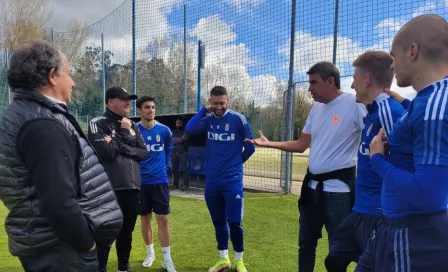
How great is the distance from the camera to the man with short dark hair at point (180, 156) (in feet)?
30.9

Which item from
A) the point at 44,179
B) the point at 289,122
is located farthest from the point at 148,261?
the point at 289,122

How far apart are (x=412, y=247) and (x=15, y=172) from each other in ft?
6.05

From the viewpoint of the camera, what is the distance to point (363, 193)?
2.58m

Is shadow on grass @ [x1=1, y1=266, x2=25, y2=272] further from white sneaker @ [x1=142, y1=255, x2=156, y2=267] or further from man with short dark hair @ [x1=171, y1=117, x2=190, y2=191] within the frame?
man with short dark hair @ [x1=171, y1=117, x2=190, y2=191]

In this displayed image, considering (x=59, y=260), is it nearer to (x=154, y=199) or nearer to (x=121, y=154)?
(x=121, y=154)

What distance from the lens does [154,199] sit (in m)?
4.34

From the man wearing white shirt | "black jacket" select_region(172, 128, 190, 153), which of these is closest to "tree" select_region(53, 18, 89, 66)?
"black jacket" select_region(172, 128, 190, 153)

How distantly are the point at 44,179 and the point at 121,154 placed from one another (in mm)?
2103

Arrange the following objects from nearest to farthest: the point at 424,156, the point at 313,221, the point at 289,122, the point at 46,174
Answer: the point at 424,156 → the point at 46,174 → the point at 313,221 → the point at 289,122

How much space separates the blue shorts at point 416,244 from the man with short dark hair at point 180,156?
7.55 m

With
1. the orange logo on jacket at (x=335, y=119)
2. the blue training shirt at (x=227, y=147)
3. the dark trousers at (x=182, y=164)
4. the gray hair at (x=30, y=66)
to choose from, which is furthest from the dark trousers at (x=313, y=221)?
the dark trousers at (x=182, y=164)

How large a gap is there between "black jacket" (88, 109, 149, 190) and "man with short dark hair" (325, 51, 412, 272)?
2077 mm

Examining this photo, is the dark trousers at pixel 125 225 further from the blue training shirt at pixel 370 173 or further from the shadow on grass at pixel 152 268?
the blue training shirt at pixel 370 173

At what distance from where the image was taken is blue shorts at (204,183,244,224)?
4.18 metres
